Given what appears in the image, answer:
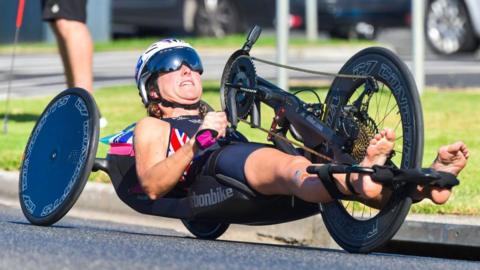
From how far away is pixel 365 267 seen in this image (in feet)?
17.2

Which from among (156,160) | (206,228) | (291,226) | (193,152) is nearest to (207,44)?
(291,226)

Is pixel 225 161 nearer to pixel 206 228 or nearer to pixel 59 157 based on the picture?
pixel 206 228

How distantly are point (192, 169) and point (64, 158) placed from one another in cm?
63

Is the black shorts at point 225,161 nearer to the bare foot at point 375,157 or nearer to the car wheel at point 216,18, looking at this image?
the bare foot at point 375,157

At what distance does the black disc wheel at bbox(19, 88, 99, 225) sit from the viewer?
641 centimetres

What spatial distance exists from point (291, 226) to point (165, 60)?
142cm

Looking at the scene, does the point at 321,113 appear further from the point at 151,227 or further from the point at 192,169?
the point at 151,227

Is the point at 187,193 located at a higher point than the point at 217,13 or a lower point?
higher

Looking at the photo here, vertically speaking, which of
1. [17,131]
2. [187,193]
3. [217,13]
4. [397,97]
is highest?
[397,97]

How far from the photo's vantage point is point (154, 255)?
533 centimetres

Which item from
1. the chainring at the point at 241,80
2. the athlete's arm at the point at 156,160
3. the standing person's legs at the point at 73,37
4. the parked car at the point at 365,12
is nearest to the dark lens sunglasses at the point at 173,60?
the chainring at the point at 241,80

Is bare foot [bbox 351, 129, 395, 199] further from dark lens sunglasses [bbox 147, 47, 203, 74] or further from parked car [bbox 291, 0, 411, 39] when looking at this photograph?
parked car [bbox 291, 0, 411, 39]

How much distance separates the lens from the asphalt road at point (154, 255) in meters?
5.10

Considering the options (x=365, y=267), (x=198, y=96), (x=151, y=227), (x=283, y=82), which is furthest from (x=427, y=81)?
(x=365, y=267)
